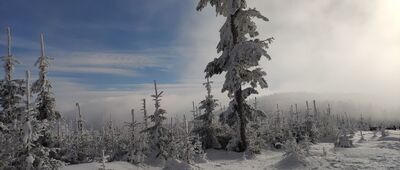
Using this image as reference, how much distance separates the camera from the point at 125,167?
2053cm

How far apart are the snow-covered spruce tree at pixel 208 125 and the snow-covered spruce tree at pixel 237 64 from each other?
2.97 metres

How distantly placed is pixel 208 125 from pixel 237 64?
7186 mm

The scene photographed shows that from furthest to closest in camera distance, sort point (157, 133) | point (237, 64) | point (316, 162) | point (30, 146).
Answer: point (157, 133), point (237, 64), point (316, 162), point (30, 146)

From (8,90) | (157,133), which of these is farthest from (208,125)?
(8,90)

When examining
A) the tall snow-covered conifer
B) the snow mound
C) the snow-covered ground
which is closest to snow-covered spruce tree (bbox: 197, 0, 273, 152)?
the snow-covered ground

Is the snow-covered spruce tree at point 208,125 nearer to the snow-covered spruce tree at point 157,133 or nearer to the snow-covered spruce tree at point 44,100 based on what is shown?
the snow-covered spruce tree at point 157,133

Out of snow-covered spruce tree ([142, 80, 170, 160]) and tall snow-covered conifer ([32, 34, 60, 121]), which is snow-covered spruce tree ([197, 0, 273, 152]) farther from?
tall snow-covered conifer ([32, 34, 60, 121])

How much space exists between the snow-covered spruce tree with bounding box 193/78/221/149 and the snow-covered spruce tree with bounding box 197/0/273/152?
2.97 meters

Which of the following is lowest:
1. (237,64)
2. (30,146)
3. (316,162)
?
(316,162)

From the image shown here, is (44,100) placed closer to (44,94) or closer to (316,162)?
Result: (44,94)

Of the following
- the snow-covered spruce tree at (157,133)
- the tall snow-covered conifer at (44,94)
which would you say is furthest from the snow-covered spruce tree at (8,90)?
the snow-covered spruce tree at (157,133)

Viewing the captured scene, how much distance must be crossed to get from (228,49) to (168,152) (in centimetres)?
874

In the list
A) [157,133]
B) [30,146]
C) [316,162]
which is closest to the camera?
[30,146]

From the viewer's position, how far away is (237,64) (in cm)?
2400
